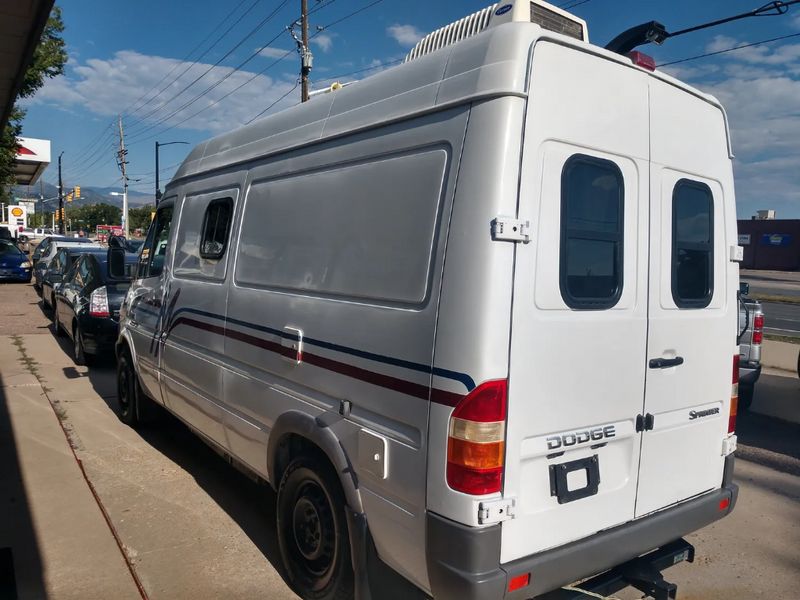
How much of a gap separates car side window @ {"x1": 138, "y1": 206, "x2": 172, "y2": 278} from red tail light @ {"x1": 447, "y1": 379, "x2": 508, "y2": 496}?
3762mm

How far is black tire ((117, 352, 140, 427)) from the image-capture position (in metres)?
6.20

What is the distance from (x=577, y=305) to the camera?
8.52ft

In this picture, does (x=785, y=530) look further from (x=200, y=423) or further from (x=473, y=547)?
(x=200, y=423)

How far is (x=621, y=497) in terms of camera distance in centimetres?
279

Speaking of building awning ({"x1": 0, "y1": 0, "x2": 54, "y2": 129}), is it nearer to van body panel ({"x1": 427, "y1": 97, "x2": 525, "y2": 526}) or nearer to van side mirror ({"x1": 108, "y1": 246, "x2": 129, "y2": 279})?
van side mirror ({"x1": 108, "y1": 246, "x2": 129, "y2": 279})

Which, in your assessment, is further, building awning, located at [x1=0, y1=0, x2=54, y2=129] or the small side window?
building awning, located at [x1=0, y1=0, x2=54, y2=129]

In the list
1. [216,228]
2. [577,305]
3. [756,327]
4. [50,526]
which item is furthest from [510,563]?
[756,327]

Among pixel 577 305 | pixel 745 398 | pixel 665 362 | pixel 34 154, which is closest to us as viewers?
pixel 577 305

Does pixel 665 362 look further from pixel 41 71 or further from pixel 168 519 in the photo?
pixel 41 71

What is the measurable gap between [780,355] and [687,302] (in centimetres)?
A: 932

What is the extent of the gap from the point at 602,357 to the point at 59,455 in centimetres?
495

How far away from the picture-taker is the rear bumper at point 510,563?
229 cm

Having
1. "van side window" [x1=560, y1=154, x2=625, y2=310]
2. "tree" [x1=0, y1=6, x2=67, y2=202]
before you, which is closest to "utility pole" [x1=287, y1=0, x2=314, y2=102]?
"tree" [x1=0, y1=6, x2=67, y2=202]

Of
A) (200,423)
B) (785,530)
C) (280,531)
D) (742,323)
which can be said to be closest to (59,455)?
(200,423)
